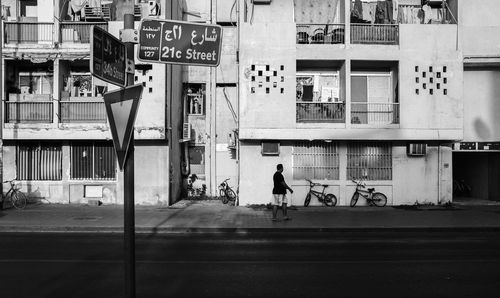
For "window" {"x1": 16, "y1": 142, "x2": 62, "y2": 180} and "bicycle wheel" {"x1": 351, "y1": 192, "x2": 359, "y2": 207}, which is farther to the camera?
"window" {"x1": 16, "y1": 142, "x2": 62, "y2": 180}

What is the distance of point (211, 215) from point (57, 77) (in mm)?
8788

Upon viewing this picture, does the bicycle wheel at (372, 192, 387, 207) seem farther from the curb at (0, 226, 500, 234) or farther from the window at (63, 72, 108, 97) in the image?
the window at (63, 72, 108, 97)

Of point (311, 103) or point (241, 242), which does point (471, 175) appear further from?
point (241, 242)

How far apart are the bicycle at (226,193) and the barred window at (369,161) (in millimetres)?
4981

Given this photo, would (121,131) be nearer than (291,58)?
Yes

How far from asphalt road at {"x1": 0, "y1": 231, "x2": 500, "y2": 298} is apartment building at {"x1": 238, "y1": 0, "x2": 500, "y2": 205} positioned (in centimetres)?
712

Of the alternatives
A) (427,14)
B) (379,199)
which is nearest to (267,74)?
(379,199)

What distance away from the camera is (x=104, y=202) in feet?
66.7

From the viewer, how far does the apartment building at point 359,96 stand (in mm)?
19719

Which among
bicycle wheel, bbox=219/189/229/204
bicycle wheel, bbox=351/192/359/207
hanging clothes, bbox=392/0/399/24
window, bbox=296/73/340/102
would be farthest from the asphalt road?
hanging clothes, bbox=392/0/399/24

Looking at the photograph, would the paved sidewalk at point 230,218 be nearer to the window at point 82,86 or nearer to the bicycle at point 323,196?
the bicycle at point 323,196

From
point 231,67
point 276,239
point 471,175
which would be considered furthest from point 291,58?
point 471,175

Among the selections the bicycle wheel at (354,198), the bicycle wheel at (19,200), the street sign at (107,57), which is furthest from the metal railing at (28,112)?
the street sign at (107,57)

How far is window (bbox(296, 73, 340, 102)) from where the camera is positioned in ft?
67.4
